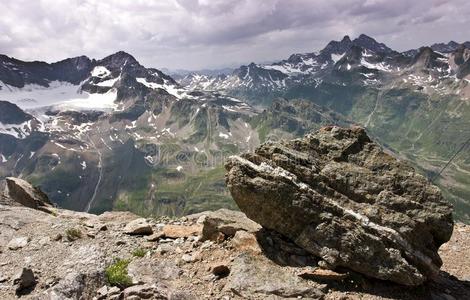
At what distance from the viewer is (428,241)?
804 inches

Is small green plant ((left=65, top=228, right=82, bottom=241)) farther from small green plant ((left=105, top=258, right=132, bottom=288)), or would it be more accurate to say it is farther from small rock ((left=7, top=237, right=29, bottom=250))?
small green plant ((left=105, top=258, right=132, bottom=288))

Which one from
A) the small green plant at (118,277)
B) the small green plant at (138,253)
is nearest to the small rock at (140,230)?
the small green plant at (138,253)

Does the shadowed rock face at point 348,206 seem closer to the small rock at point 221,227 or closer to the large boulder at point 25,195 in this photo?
the small rock at point 221,227

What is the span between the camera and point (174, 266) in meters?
18.6

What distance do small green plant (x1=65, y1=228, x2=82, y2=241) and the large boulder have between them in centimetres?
1230

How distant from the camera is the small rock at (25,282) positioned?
16250 mm

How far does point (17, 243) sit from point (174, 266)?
Answer: 825 cm

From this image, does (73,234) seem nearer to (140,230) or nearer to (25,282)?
(140,230)

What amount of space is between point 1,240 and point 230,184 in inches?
469

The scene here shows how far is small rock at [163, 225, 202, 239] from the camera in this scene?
72.6 feet

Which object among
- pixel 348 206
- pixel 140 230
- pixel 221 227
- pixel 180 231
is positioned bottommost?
pixel 180 231

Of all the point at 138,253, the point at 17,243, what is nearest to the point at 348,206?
the point at 138,253

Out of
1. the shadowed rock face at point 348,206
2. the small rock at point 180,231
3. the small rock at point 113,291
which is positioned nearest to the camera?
the small rock at point 113,291

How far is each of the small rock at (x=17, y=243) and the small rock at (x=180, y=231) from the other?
262 inches
